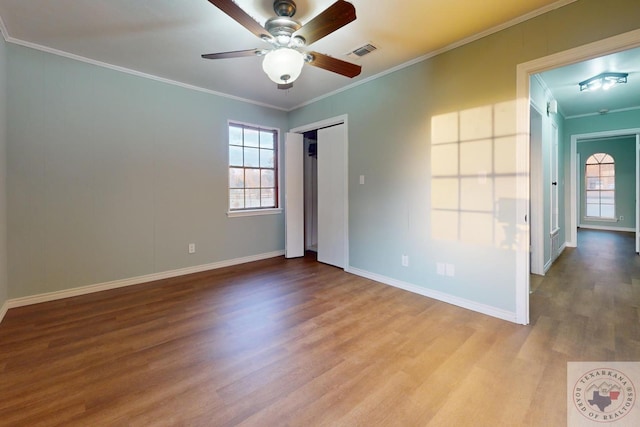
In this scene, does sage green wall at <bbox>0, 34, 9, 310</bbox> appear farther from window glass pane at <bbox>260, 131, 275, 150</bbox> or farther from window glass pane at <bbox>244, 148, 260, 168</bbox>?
window glass pane at <bbox>260, 131, 275, 150</bbox>

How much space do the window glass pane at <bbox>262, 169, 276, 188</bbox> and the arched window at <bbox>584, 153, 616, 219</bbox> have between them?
29.6 ft

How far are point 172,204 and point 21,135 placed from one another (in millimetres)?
1584

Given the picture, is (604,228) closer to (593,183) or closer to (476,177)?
(593,183)

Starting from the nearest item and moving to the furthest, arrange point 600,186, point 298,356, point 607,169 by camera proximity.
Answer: point 298,356 → point 607,169 → point 600,186

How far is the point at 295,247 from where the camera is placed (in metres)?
5.04

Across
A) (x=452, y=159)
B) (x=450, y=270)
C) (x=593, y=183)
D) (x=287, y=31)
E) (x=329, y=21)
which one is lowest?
(x=450, y=270)

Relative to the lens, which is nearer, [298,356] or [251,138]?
[298,356]

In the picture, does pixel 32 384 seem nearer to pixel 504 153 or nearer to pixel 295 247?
pixel 295 247

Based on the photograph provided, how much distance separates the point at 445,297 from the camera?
3.01 metres

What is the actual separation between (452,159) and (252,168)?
3169 mm

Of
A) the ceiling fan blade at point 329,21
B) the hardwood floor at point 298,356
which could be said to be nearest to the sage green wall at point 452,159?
the hardwood floor at point 298,356

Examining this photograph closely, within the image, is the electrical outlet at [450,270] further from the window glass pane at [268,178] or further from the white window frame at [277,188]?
the window glass pane at [268,178]

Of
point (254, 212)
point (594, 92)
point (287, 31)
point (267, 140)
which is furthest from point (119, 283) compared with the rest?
point (594, 92)

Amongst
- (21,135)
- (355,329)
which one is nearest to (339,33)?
(355,329)
